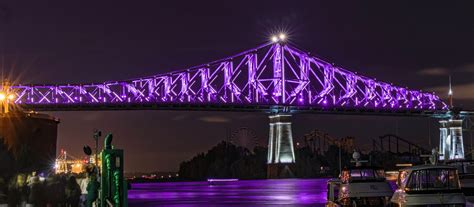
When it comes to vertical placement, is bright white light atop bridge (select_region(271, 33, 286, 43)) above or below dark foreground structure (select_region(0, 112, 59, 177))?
above

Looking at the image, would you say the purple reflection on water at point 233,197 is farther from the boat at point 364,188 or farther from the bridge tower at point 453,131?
the bridge tower at point 453,131

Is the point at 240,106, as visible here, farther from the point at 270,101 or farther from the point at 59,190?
the point at 59,190

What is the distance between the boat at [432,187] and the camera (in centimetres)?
1938

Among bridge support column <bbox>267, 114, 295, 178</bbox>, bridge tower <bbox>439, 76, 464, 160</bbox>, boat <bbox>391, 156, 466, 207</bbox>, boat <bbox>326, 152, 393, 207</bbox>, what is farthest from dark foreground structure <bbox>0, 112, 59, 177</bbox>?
bridge tower <bbox>439, 76, 464, 160</bbox>

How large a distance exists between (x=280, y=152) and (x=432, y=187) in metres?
117

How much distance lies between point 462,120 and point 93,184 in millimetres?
135434

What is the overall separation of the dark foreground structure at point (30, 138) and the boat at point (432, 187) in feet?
106

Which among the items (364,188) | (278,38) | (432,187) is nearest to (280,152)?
(278,38)

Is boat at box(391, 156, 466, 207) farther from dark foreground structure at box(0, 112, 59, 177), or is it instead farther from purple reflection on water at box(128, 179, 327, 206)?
dark foreground structure at box(0, 112, 59, 177)

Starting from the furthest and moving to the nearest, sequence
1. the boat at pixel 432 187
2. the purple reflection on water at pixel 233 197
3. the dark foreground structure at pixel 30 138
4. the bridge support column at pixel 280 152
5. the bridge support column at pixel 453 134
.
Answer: the bridge support column at pixel 453 134 < the bridge support column at pixel 280 152 < the dark foreground structure at pixel 30 138 < the purple reflection on water at pixel 233 197 < the boat at pixel 432 187

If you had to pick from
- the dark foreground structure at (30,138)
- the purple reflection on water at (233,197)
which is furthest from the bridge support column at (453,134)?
the dark foreground structure at (30,138)

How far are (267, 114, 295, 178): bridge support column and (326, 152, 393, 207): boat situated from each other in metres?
108

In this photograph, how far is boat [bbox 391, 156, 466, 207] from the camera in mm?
19375

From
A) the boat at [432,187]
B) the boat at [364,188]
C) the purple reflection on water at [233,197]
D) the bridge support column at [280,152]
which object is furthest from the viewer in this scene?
the bridge support column at [280,152]
